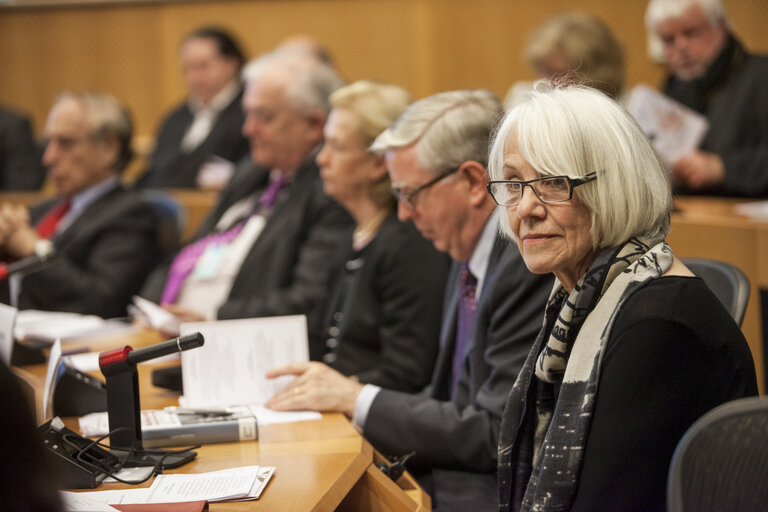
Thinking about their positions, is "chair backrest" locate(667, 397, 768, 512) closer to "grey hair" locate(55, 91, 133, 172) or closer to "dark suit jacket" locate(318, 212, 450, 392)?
"dark suit jacket" locate(318, 212, 450, 392)

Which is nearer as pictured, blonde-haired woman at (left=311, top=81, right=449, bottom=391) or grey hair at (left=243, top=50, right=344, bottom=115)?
blonde-haired woman at (left=311, top=81, right=449, bottom=391)

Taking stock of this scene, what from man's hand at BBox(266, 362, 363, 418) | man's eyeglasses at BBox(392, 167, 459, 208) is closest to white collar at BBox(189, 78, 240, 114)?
man's eyeglasses at BBox(392, 167, 459, 208)

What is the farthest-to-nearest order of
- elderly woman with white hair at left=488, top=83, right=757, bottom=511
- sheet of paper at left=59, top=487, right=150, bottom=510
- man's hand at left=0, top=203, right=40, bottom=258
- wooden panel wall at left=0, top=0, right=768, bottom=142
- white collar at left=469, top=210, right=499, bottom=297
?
1. wooden panel wall at left=0, top=0, right=768, bottom=142
2. man's hand at left=0, top=203, right=40, bottom=258
3. white collar at left=469, top=210, right=499, bottom=297
4. sheet of paper at left=59, top=487, right=150, bottom=510
5. elderly woman with white hair at left=488, top=83, right=757, bottom=511

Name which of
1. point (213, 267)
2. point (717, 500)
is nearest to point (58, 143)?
point (213, 267)

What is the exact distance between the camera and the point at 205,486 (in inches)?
60.5

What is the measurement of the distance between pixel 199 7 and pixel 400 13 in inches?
60.3

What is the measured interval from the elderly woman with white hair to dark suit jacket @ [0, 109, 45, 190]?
5066 millimetres

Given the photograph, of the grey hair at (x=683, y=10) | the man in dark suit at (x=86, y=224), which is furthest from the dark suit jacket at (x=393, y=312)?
the grey hair at (x=683, y=10)

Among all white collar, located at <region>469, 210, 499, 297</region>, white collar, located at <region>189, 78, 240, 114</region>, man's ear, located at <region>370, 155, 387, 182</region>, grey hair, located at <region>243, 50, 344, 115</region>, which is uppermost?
grey hair, located at <region>243, 50, 344, 115</region>

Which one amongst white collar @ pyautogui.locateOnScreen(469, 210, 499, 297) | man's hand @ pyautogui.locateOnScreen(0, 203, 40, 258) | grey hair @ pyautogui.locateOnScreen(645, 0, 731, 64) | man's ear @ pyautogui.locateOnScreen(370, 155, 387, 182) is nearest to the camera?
white collar @ pyautogui.locateOnScreen(469, 210, 499, 297)

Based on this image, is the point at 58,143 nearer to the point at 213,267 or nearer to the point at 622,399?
the point at 213,267

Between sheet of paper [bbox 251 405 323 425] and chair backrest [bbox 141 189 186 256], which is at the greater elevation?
chair backrest [bbox 141 189 186 256]

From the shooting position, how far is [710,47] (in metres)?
3.80

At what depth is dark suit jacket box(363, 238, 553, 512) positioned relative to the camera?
1.91 metres
